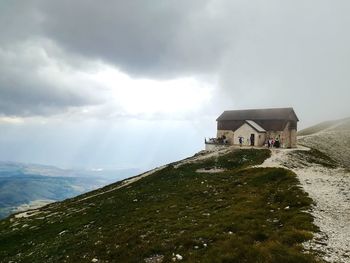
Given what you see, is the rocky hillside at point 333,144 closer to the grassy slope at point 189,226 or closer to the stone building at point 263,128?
the stone building at point 263,128

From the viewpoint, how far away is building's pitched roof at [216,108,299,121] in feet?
305

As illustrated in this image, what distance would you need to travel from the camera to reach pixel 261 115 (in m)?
96.4

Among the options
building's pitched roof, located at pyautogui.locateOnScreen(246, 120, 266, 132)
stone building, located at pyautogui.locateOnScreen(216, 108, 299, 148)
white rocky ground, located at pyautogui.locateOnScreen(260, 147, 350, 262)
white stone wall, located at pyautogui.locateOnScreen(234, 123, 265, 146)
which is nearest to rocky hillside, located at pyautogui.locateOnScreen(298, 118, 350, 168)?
stone building, located at pyautogui.locateOnScreen(216, 108, 299, 148)

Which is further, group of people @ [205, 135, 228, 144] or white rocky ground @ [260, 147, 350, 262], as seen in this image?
group of people @ [205, 135, 228, 144]

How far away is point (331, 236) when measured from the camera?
804 inches

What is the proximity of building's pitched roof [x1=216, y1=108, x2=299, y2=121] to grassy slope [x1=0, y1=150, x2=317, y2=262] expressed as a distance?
1858 inches

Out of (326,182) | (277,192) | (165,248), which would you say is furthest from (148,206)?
(326,182)

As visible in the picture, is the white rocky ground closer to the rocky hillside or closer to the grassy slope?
the grassy slope

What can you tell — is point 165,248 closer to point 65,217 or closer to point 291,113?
point 65,217

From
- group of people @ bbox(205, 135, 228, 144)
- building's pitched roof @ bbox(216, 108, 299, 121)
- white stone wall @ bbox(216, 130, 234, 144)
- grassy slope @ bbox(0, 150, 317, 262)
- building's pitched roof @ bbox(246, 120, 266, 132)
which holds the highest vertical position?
building's pitched roof @ bbox(216, 108, 299, 121)

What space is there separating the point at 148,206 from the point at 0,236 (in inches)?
883

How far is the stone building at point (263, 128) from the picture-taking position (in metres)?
89.2

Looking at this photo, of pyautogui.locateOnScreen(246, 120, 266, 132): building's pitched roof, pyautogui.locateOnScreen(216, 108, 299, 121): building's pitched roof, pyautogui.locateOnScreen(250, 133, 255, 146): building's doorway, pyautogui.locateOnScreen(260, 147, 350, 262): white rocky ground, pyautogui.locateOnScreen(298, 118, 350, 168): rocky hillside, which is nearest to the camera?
pyautogui.locateOnScreen(260, 147, 350, 262): white rocky ground

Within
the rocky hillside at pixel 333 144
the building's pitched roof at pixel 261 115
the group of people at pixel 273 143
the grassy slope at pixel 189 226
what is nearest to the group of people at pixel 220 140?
the building's pitched roof at pixel 261 115
